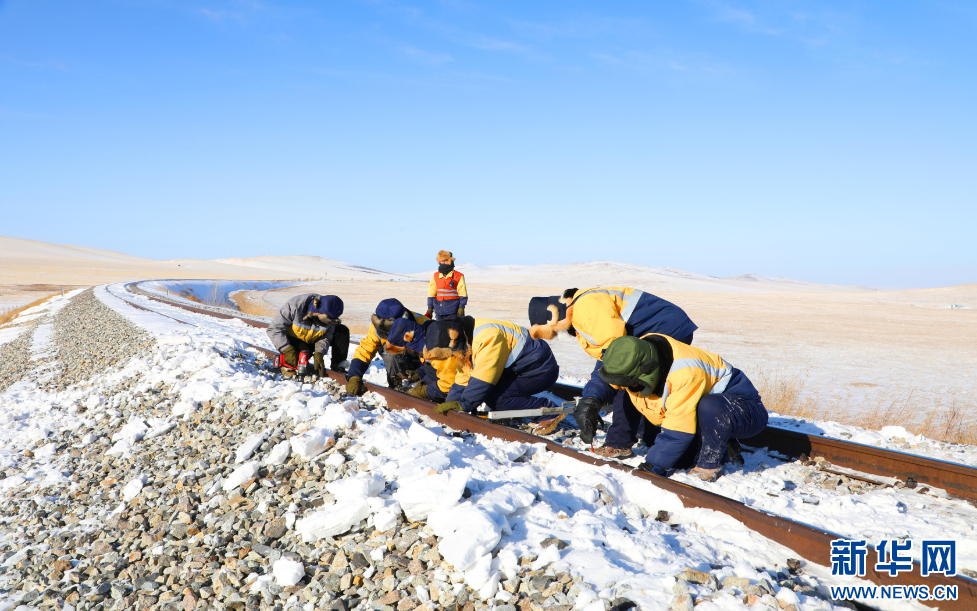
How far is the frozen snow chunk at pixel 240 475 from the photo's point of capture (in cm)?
422

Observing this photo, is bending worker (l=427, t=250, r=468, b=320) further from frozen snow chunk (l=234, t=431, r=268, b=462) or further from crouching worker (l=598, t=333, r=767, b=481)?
crouching worker (l=598, t=333, r=767, b=481)

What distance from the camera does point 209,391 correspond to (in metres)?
6.34

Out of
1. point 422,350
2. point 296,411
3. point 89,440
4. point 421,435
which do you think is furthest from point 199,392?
point 421,435

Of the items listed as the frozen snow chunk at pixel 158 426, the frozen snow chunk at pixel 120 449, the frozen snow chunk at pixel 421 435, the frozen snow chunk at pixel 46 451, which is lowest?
the frozen snow chunk at pixel 46 451

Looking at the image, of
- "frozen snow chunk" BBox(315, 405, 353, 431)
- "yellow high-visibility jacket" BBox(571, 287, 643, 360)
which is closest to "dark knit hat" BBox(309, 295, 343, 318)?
"frozen snow chunk" BBox(315, 405, 353, 431)

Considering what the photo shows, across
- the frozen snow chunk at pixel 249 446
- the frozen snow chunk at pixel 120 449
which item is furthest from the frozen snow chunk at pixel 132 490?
the frozen snow chunk at pixel 120 449

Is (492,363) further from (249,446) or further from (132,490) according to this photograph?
(132,490)

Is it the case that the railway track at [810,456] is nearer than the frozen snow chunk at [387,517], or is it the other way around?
the railway track at [810,456]

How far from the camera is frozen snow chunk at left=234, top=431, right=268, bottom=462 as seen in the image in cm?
462

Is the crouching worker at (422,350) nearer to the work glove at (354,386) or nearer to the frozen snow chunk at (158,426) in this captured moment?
the work glove at (354,386)

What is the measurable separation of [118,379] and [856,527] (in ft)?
28.5

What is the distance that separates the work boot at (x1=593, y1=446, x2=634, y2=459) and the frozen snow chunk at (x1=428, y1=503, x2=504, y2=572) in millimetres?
2113

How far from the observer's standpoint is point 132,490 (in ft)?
15.0

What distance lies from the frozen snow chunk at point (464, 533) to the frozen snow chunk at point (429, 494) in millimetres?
94
